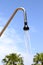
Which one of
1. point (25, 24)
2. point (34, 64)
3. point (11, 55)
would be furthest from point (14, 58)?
point (25, 24)

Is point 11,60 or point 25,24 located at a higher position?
point 11,60

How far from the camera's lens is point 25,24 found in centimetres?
1777

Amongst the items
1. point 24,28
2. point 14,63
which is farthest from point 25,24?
point 14,63

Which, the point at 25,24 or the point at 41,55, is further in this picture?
the point at 41,55

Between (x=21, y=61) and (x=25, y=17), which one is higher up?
(x=21, y=61)

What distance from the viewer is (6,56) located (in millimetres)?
89500

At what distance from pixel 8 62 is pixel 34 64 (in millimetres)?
9577

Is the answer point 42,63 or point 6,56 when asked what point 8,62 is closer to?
point 6,56

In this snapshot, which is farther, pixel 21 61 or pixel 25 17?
pixel 21 61

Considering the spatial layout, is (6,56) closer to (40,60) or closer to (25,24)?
(40,60)

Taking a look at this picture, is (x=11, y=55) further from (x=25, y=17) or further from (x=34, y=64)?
(x=25, y=17)

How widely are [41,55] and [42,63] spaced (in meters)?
5.49

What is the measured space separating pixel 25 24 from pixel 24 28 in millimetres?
326

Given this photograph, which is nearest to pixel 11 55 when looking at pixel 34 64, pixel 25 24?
pixel 34 64
